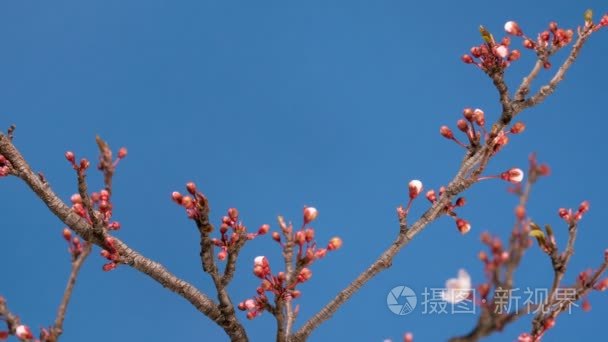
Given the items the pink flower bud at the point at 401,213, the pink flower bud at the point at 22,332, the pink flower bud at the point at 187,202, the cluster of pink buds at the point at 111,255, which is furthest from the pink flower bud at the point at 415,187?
the pink flower bud at the point at 22,332

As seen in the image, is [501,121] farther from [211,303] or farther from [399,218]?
[211,303]

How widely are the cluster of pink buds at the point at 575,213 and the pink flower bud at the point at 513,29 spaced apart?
116 cm

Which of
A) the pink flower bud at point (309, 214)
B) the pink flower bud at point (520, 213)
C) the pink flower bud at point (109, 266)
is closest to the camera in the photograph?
the pink flower bud at point (520, 213)

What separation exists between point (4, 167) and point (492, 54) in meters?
2.89

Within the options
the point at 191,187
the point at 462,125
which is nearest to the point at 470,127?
the point at 462,125

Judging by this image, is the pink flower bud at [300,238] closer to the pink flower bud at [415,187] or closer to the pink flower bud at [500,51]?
the pink flower bud at [415,187]

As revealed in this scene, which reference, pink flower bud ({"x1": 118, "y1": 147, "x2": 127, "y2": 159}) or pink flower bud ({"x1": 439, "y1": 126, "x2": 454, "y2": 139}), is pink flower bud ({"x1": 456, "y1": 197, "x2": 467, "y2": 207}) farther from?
pink flower bud ({"x1": 118, "y1": 147, "x2": 127, "y2": 159})

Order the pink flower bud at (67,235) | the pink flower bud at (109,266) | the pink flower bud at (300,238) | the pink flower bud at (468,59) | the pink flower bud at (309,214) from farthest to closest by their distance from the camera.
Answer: the pink flower bud at (468,59), the pink flower bud at (109,266), the pink flower bud at (309,214), the pink flower bud at (300,238), the pink flower bud at (67,235)

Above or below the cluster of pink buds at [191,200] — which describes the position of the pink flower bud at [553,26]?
above

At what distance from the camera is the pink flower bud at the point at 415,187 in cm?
368

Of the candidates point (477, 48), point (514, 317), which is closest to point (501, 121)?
point (477, 48)

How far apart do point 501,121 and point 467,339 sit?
2.08 metres

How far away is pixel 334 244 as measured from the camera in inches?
128

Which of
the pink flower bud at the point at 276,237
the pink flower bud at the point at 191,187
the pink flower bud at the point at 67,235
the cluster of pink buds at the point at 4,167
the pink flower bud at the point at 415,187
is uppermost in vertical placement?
the cluster of pink buds at the point at 4,167
